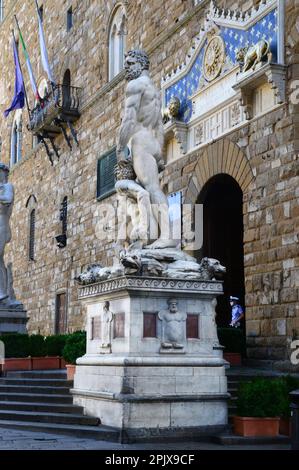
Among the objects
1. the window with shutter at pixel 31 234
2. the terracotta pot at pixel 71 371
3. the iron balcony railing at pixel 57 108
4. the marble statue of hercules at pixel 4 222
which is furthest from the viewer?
the window with shutter at pixel 31 234

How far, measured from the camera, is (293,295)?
11.3 metres

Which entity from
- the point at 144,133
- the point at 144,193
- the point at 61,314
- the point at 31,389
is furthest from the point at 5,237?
the point at 61,314

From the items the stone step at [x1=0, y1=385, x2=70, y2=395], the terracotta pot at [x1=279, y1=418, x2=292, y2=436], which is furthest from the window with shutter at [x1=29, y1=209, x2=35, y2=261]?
the terracotta pot at [x1=279, y1=418, x2=292, y2=436]

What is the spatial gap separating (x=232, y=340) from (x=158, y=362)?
13.9 ft

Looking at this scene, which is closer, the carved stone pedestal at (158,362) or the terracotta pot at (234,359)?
the carved stone pedestal at (158,362)

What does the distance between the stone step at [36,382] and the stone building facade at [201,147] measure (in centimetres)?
337

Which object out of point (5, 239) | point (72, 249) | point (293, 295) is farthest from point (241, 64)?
point (72, 249)

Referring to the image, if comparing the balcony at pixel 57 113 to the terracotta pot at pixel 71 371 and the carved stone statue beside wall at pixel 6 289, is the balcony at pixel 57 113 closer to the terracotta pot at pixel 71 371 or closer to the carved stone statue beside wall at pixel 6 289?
the carved stone statue beside wall at pixel 6 289

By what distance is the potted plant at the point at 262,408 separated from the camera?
809cm

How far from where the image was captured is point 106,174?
19922mm

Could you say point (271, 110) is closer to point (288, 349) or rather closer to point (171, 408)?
point (288, 349)

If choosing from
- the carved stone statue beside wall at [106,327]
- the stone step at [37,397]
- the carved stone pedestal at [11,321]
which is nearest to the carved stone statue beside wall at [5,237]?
the carved stone pedestal at [11,321]

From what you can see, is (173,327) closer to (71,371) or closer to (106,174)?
(71,371)

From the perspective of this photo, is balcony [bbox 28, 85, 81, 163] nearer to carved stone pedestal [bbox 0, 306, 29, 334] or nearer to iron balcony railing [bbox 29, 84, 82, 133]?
iron balcony railing [bbox 29, 84, 82, 133]
